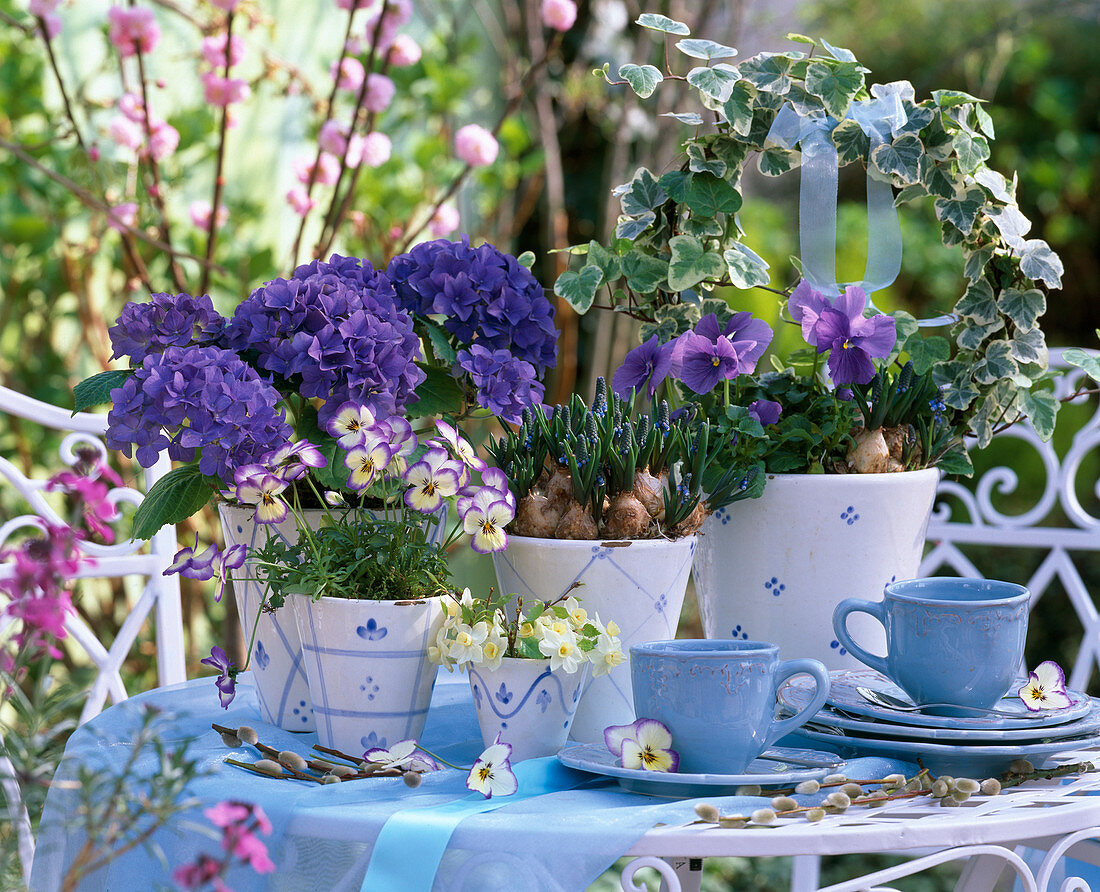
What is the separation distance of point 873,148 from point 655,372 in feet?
1.10

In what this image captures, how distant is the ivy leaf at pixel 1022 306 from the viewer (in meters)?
1.20

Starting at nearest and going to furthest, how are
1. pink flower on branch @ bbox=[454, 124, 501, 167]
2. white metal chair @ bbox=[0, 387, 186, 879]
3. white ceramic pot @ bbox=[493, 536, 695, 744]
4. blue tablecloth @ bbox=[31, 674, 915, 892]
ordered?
blue tablecloth @ bbox=[31, 674, 915, 892]
white ceramic pot @ bbox=[493, 536, 695, 744]
white metal chair @ bbox=[0, 387, 186, 879]
pink flower on branch @ bbox=[454, 124, 501, 167]

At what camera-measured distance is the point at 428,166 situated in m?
3.07

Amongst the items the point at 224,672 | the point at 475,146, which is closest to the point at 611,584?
the point at 224,672

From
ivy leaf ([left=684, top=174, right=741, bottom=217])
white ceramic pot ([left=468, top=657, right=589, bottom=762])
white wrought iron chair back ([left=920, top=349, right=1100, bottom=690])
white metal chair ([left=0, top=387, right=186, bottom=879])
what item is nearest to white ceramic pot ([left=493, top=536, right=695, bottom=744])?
white ceramic pot ([left=468, top=657, right=589, bottom=762])

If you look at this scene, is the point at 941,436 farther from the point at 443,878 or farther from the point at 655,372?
the point at 443,878

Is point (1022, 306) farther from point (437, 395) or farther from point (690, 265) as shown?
point (437, 395)

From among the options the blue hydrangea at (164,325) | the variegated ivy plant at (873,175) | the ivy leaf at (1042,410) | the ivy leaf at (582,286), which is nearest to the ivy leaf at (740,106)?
the variegated ivy plant at (873,175)

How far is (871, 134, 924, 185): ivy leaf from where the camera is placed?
1.17 meters

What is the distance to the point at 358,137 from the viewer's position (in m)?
2.16

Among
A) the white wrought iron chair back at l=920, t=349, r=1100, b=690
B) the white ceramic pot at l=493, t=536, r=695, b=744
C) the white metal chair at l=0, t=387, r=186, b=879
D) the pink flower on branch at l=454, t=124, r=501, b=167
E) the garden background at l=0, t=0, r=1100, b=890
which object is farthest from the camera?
the garden background at l=0, t=0, r=1100, b=890

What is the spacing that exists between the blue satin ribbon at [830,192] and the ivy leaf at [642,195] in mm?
133

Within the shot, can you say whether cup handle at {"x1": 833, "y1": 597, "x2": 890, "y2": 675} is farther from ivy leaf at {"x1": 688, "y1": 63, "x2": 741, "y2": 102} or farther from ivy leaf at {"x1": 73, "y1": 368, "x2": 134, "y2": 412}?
ivy leaf at {"x1": 73, "y1": 368, "x2": 134, "y2": 412}

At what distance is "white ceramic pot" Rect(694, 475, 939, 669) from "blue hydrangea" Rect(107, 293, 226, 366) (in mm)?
504
